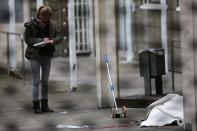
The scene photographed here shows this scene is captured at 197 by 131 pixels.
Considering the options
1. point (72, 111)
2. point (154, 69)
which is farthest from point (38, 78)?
point (154, 69)

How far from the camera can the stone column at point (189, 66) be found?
8.23 feet

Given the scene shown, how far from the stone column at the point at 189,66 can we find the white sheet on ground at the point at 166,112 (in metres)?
0.17

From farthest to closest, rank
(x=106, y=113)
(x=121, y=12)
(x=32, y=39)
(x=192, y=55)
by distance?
(x=106, y=113), (x=32, y=39), (x=192, y=55), (x=121, y=12)

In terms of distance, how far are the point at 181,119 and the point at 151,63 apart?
25.5 inches

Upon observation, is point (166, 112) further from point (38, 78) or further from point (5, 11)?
point (5, 11)

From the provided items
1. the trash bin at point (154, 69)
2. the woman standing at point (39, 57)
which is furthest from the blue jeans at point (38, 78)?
the trash bin at point (154, 69)

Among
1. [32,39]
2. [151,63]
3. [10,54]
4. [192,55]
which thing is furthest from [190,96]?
[10,54]

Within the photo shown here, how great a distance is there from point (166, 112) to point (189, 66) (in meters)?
0.75

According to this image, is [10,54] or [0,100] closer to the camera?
[10,54]

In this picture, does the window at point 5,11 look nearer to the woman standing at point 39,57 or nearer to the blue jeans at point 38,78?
the woman standing at point 39,57

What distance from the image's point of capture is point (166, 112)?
3635 millimetres

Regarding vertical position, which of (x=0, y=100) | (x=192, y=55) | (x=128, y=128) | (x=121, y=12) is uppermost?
(x=121, y=12)

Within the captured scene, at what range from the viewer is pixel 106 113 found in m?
3.82

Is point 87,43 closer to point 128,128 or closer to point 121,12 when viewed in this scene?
point 121,12
